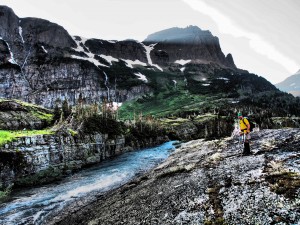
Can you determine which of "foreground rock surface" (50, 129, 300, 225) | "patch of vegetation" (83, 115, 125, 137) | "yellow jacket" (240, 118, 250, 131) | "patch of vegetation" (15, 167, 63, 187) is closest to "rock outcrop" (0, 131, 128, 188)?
"patch of vegetation" (15, 167, 63, 187)

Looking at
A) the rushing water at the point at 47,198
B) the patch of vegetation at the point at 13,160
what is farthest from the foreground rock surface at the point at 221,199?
the patch of vegetation at the point at 13,160

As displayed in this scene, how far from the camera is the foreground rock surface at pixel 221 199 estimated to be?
11.7 meters

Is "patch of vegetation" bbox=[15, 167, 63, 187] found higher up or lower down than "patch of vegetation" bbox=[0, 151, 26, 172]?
lower down

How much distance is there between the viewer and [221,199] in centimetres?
1430

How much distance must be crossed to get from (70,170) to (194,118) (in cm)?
13771

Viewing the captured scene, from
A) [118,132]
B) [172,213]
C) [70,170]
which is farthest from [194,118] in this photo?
[172,213]

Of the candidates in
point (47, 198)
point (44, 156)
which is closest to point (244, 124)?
point (47, 198)

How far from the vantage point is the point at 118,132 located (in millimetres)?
79750

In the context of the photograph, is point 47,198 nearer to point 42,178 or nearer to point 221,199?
point 42,178

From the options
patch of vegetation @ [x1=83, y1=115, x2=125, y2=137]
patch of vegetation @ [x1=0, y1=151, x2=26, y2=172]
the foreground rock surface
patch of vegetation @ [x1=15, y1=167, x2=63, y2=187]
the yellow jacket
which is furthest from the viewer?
patch of vegetation @ [x1=83, y1=115, x2=125, y2=137]

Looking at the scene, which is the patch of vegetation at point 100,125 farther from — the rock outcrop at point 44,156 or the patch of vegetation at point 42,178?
the patch of vegetation at point 42,178

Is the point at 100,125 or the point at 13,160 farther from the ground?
the point at 100,125

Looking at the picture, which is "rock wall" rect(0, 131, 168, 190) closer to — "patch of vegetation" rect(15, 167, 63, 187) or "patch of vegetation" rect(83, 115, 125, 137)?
"patch of vegetation" rect(15, 167, 63, 187)

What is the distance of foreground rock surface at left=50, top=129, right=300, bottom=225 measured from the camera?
11.7 metres
